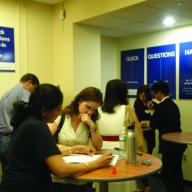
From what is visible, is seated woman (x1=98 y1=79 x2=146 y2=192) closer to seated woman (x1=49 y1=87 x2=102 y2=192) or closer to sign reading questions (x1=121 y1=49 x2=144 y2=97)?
seated woman (x1=49 y1=87 x2=102 y2=192)

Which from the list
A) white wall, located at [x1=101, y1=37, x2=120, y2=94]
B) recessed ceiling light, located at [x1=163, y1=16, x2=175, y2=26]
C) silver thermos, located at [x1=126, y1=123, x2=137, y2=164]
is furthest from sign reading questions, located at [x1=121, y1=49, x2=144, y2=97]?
silver thermos, located at [x1=126, y1=123, x2=137, y2=164]

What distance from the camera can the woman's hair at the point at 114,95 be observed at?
275 centimetres

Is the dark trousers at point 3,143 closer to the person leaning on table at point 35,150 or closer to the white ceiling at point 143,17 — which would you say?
the white ceiling at point 143,17

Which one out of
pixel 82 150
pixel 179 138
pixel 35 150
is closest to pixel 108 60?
pixel 179 138

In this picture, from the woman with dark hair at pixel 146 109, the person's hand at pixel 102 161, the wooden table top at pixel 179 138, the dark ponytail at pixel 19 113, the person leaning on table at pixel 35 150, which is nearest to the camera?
the person leaning on table at pixel 35 150

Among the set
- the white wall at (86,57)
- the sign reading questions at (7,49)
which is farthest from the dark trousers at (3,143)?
the white wall at (86,57)

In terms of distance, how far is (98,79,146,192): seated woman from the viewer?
8.54 feet

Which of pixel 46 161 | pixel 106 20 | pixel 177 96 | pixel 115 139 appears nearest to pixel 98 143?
pixel 115 139

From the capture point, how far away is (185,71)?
4488 mm

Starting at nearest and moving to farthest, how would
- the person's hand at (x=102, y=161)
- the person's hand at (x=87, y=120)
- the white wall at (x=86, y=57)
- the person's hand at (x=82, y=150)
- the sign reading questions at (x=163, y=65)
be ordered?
the person's hand at (x=102, y=161)
the person's hand at (x=82, y=150)
the person's hand at (x=87, y=120)
the white wall at (x=86, y=57)
the sign reading questions at (x=163, y=65)

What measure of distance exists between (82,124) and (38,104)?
2.62 ft

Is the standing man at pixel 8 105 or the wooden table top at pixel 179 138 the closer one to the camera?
the wooden table top at pixel 179 138

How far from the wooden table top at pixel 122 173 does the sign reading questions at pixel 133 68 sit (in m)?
3.30

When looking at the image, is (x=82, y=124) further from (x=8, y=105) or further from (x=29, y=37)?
(x=29, y=37)
